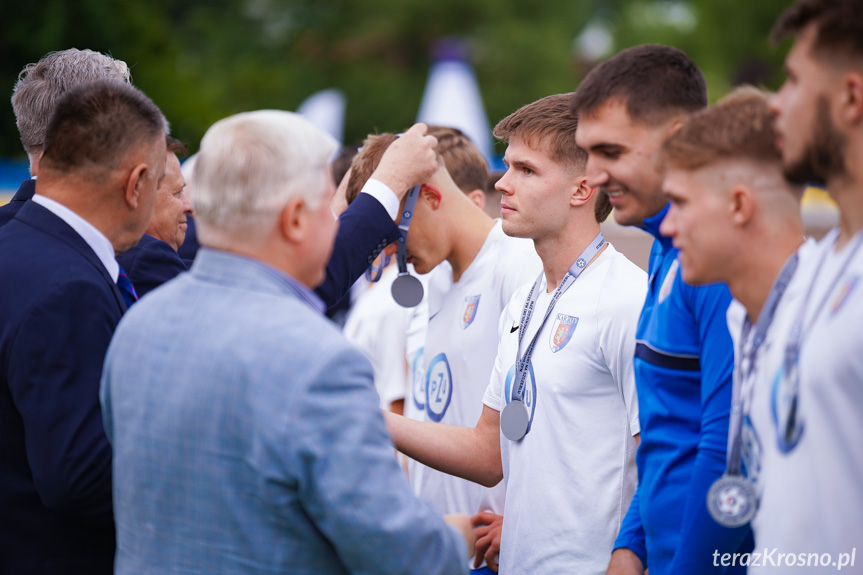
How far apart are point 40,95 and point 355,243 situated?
1.32 metres

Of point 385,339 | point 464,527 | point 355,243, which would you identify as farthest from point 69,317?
point 385,339

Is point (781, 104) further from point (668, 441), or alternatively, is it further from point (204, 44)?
point (204, 44)

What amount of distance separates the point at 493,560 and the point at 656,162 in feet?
5.80

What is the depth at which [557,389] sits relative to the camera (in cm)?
311

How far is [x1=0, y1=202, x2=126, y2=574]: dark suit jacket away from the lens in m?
2.39

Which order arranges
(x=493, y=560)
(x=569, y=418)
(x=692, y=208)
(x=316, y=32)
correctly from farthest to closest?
1. (x=316, y=32)
2. (x=493, y=560)
3. (x=569, y=418)
4. (x=692, y=208)

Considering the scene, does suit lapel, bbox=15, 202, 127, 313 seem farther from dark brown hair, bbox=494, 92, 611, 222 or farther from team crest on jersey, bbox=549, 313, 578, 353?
dark brown hair, bbox=494, 92, 611, 222

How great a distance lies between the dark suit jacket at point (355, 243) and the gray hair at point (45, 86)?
98cm

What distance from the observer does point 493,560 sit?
3.57m

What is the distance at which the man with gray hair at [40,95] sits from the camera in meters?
3.35

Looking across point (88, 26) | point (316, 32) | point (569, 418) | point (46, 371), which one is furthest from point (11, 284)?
point (316, 32)

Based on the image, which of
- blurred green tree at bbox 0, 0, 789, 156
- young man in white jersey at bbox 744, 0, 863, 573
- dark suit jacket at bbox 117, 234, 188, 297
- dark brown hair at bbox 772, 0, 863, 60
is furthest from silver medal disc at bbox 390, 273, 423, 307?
blurred green tree at bbox 0, 0, 789, 156

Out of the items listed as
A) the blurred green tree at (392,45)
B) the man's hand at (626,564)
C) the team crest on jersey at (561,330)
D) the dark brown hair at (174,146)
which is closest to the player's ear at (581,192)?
the team crest on jersey at (561,330)

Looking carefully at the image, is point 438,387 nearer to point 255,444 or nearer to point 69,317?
point 69,317
